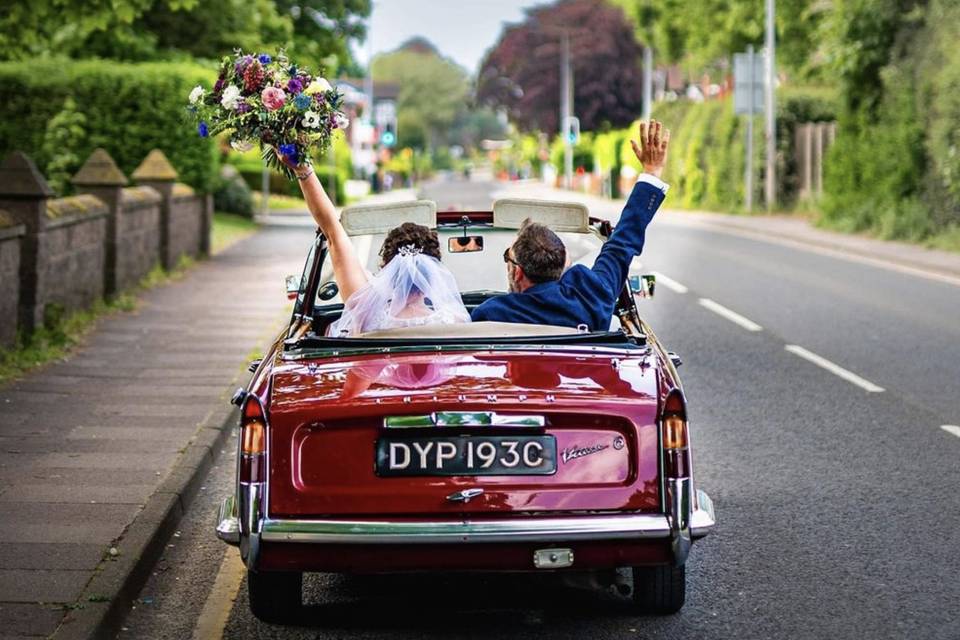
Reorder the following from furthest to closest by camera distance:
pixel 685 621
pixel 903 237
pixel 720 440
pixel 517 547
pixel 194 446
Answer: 1. pixel 903 237
2. pixel 720 440
3. pixel 194 446
4. pixel 685 621
5. pixel 517 547

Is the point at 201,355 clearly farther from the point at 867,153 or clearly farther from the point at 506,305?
the point at 867,153

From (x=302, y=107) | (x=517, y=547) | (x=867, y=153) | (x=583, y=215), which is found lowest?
(x=517, y=547)

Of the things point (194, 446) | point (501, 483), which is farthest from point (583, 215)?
point (194, 446)

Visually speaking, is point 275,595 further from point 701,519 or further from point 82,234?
point 82,234

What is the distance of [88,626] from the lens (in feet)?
16.4

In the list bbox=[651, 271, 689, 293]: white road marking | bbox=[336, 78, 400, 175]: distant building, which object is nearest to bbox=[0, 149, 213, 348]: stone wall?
bbox=[651, 271, 689, 293]: white road marking

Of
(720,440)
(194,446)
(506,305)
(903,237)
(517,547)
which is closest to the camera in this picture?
(517,547)

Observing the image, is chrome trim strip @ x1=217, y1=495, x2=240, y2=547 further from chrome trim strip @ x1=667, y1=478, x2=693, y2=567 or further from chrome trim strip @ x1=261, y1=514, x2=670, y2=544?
chrome trim strip @ x1=667, y1=478, x2=693, y2=567

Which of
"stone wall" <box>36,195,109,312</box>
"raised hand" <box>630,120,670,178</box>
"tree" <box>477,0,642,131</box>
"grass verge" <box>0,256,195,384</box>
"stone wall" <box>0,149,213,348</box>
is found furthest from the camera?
"tree" <box>477,0,642,131</box>

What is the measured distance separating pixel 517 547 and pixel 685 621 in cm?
93

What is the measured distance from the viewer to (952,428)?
9266 millimetres

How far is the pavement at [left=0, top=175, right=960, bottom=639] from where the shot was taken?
5398 mm

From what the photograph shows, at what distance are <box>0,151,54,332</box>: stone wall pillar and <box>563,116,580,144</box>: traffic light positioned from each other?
64965 mm

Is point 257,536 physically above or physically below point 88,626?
above
